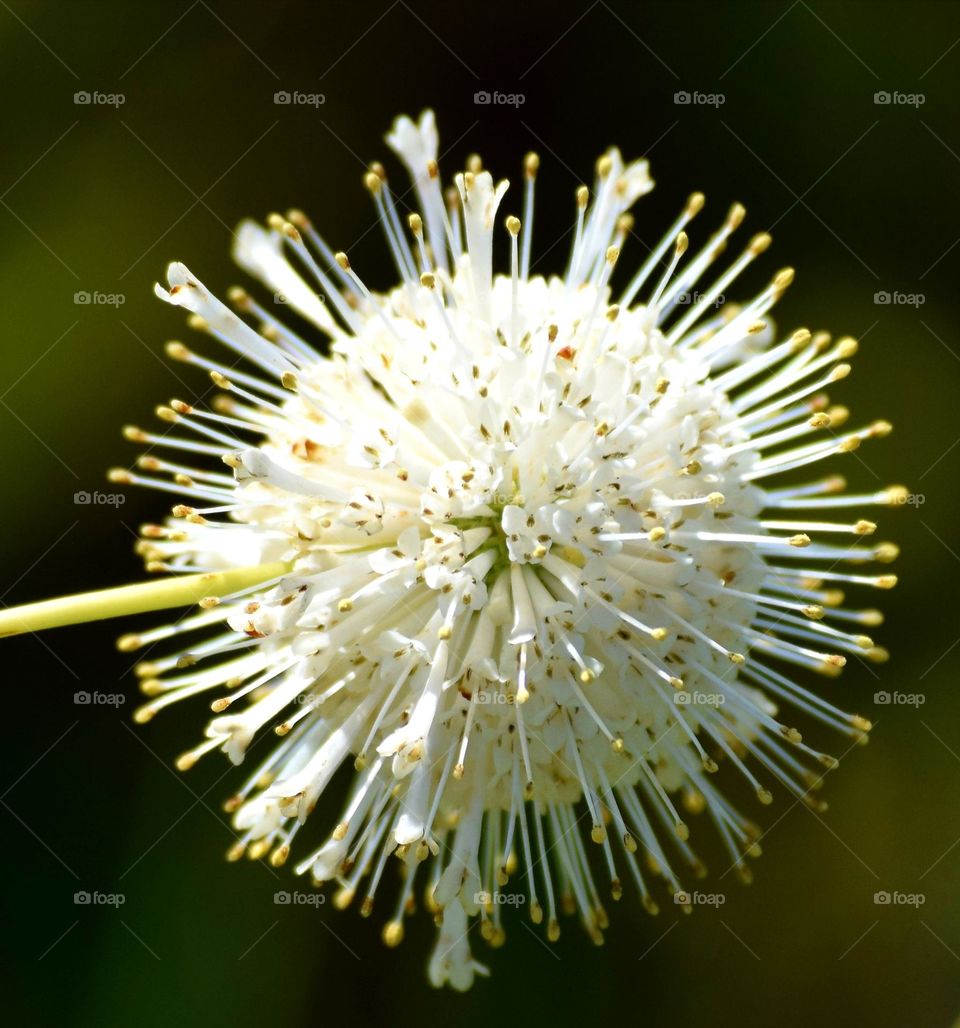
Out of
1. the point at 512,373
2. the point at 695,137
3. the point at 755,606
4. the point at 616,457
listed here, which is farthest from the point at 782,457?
the point at 695,137

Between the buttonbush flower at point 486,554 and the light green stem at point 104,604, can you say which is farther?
the buttonbush flower at point 486,554

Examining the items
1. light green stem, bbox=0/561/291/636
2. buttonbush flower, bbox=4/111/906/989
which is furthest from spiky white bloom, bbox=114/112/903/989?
light green stem, bbox=0/561/291/636

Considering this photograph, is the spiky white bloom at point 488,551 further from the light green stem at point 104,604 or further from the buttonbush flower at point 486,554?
the light green stem at point 104,604

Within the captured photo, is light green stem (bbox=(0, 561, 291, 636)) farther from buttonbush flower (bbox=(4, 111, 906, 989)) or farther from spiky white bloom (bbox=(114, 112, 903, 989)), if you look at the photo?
spiky white bloom (bbox=(114, 112, 903, 989))

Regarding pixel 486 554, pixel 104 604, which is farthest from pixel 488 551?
pixel 104 604

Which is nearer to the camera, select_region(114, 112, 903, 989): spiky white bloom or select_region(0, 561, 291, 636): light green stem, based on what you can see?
select_region(0, 561, 291, 636): light green stem

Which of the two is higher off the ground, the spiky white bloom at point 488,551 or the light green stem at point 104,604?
the spiky white bloom at point 488,551

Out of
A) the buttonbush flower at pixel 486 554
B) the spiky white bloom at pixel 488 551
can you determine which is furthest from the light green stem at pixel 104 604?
the spiky white bloom at pixel 488 551

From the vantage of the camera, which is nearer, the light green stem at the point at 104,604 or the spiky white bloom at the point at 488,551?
the light green stem at the point at 104,604
